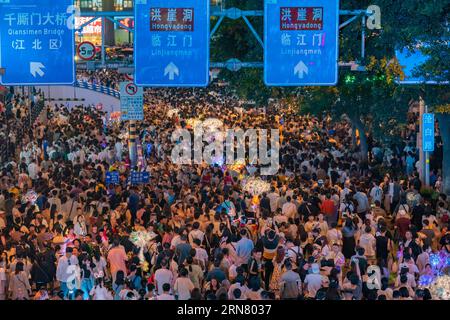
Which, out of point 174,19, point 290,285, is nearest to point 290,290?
point 290,285

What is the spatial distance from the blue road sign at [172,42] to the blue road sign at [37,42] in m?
1.43

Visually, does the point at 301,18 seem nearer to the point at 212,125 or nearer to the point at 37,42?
the point at 37,42

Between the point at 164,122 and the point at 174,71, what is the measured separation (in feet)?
75.6

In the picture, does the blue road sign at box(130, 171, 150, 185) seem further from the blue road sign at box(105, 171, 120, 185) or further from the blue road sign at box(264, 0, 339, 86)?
the blue road sign at box(264, 0, 339, 86)

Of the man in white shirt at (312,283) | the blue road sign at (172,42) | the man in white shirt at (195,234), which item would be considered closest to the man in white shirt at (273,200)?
the blue road sign at (172,42)

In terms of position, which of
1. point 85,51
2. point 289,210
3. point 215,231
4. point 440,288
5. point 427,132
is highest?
point 85,51

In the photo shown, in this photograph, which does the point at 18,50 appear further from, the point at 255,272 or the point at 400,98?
the point at 400,98

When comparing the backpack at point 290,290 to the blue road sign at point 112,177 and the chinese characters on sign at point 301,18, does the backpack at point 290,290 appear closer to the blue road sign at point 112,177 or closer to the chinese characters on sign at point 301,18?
the chinese characters on sign at point 301,18

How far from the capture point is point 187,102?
56.6 metres

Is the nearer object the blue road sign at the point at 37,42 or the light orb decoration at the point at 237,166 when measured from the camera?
the blue road sign at the point at 37,42

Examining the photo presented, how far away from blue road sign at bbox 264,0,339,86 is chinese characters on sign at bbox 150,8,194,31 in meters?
1.53

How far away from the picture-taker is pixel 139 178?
77.0 feet

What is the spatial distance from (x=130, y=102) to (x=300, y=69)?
8.81m

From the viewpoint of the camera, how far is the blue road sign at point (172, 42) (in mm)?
19391
